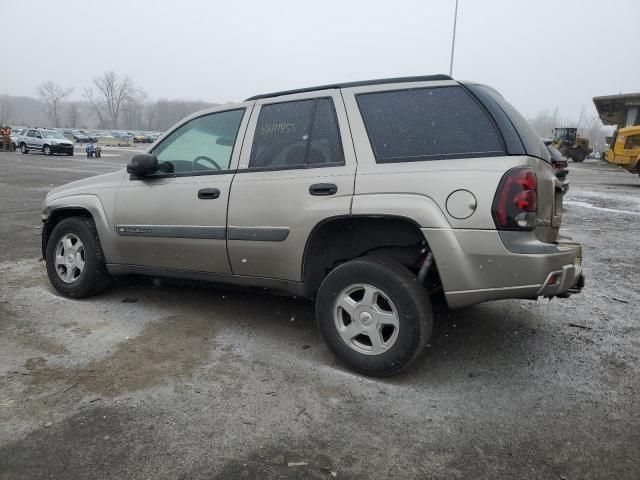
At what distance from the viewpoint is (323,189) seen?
10.0 ft

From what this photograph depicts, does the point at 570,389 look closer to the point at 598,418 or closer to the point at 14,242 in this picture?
the point at 598,418

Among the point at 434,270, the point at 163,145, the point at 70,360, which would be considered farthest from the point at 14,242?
the point at 434,270

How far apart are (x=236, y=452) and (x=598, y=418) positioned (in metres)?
1.89

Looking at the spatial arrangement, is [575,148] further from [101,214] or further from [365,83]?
[101,214]

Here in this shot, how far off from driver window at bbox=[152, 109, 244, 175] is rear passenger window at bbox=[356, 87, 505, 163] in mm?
1089

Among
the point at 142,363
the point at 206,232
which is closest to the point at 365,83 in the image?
the point at 206,232

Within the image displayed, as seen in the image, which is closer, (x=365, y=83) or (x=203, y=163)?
(x=365, y=83)

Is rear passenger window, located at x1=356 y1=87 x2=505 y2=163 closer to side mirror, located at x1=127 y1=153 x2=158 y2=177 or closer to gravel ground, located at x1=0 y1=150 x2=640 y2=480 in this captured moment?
gravel ground, located at x1=0 y1=150 x2=640 y2=480

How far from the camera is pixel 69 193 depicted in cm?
438

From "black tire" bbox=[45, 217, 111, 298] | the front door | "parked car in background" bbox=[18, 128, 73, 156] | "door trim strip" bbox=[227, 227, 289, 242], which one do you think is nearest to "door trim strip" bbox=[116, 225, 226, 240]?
the front door

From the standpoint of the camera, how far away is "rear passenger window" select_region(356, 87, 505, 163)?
277cm

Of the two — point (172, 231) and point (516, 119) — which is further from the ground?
point (516, 119)

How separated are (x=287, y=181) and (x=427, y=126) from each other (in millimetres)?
965

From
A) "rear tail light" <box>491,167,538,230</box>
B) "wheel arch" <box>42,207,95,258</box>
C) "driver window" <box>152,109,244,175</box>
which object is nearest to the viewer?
"rear tail light" <box>491,167,538,230</box>
